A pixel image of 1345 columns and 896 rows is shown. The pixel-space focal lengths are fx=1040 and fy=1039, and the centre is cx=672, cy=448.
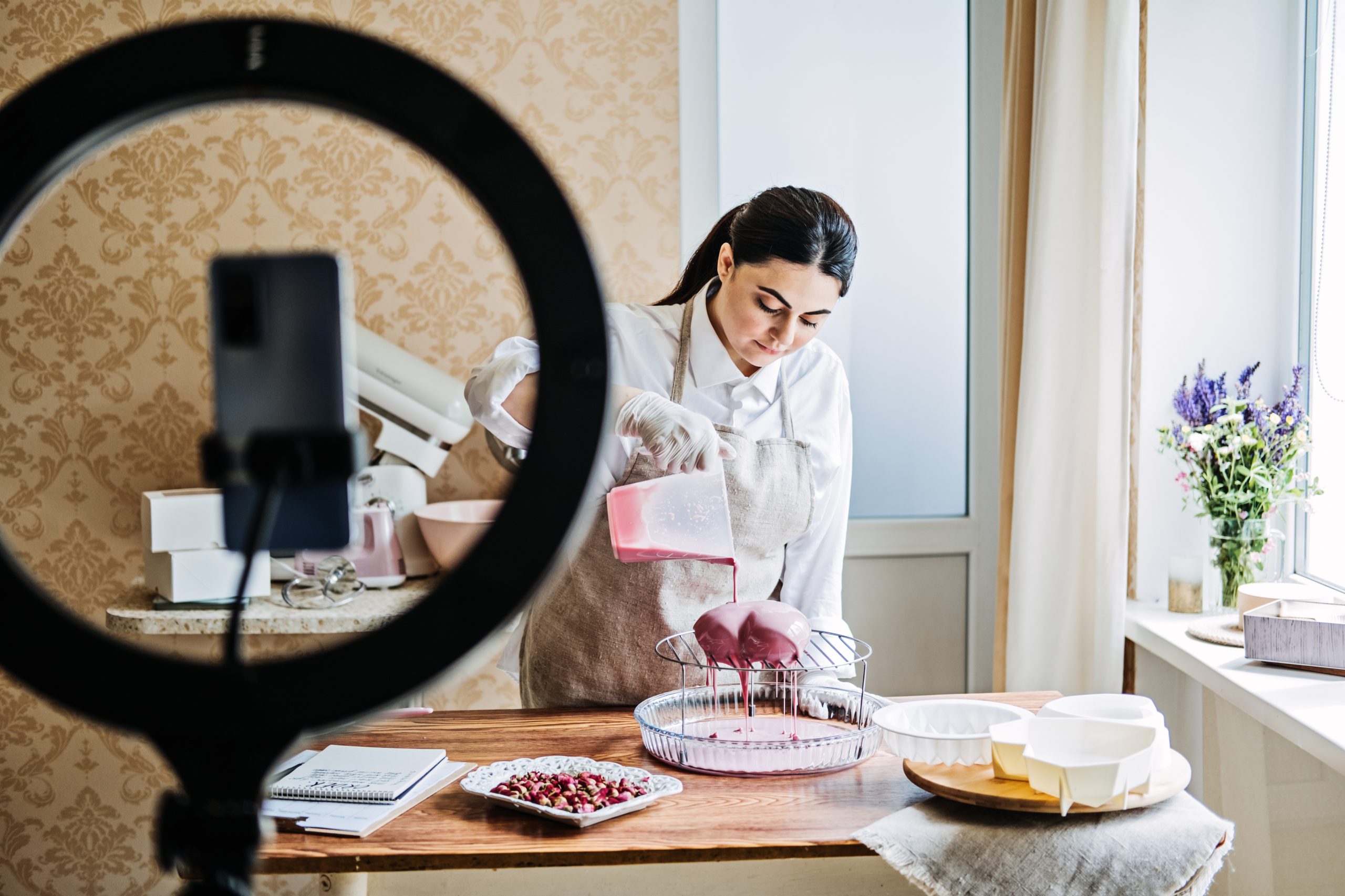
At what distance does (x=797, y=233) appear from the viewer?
1.56 meters

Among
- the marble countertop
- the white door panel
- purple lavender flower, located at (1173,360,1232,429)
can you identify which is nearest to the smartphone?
the marble countertop

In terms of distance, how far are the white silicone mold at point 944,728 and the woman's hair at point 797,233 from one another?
675 mm

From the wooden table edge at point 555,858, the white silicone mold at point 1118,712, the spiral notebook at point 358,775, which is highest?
the white silicone mold at point 1118,712

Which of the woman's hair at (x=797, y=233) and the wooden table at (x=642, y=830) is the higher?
the woman's hair at (x=797, y=233)

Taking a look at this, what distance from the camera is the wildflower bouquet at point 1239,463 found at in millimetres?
1938

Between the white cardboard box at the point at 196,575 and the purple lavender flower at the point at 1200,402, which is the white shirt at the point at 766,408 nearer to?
the purple lavender flower at the point at 1200,402

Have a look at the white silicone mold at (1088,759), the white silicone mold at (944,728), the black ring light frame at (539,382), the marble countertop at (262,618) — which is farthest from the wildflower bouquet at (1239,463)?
the black ring light frame at (539,382)

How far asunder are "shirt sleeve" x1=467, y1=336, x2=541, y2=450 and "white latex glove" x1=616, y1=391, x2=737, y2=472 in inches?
5.9

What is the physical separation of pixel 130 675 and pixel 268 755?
0.11 feet

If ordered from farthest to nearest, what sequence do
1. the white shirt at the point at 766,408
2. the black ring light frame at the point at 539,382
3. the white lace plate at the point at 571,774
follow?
the white shirt at the point at 766,408 < the white lace plate at the point at 571,774 < the black ring light frame at the point at 539,382

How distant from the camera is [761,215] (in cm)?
161

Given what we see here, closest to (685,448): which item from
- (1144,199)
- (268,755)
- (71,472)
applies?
(268,755)

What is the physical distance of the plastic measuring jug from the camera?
134 cm

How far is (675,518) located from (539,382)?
3.72 feet
